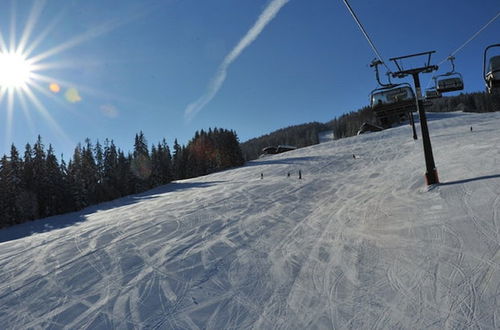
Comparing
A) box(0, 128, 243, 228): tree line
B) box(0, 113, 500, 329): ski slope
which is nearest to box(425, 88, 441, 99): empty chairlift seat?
box(0, 113, 500, 329): ski slope

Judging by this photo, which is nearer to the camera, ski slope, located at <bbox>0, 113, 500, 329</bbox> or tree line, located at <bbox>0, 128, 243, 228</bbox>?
ski slope, located at <bbox>0, 113, 500, 329</bbox>

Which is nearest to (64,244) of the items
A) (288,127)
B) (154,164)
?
(154,164)

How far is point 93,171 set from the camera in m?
59.5

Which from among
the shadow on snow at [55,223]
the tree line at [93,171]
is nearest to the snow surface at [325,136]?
the tree line at [93,171]

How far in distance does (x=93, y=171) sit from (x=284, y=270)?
204 ft

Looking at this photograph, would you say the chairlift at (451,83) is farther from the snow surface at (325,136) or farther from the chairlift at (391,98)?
the snow surface at (325,136)

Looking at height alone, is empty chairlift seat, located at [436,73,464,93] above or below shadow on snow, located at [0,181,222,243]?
above

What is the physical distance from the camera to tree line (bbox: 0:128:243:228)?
139 feet

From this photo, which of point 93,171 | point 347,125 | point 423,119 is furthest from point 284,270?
point 347,125

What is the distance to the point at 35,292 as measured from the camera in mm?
7426

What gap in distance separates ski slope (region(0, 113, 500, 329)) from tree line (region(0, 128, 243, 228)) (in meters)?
36.8

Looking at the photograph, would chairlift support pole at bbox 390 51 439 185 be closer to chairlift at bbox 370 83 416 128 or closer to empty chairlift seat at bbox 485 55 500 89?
chairlift at bbox 370 83 416 128

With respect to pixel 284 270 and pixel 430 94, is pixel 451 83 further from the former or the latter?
pixel 284 270

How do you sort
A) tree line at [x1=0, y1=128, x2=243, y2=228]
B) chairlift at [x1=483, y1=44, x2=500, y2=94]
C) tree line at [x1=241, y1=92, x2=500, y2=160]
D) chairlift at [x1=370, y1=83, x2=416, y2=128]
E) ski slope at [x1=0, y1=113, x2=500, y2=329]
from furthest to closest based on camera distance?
1. tree line at [x1=241, y1=92, x2=500, y2=160]
2. tree line at [x1=0, y1=128, x2=243, y2=228]
3. chairlift at [x1=370, y1=83, x2=416, y2=128]
4. chairlift at [x1=483, y1=44, x2=500, y2=94]
5. ski slope at [x1=0, y1=113, x2=500, y2=329]
